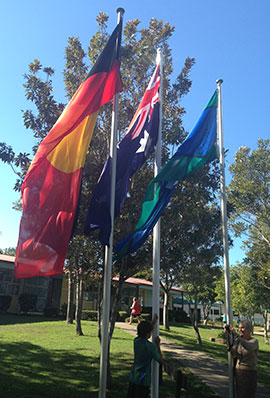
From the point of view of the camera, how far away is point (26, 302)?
86.9ft

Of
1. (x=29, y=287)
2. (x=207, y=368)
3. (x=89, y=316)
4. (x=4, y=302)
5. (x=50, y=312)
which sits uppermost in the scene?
(x=29, y=287)

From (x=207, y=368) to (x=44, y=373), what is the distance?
17.4 feet

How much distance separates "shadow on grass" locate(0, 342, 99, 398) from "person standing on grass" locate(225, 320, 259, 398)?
130 inches

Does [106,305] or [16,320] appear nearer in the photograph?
[106,305]

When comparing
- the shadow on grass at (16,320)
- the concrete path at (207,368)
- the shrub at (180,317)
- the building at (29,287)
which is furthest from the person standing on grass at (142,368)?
the shrub at (180,317)

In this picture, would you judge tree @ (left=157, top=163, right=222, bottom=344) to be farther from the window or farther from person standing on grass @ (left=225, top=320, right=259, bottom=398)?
the window

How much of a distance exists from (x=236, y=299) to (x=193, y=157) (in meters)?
30.3

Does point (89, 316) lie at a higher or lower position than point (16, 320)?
higher

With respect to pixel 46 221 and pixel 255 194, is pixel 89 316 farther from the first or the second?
pixel 46 221

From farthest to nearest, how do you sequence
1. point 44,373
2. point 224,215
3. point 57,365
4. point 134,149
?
point 57,365 < point 44,373 < point 224,215 < point 134,149

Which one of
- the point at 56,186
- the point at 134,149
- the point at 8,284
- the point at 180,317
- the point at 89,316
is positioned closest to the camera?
the point at 56,186

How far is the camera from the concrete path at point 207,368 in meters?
8.43

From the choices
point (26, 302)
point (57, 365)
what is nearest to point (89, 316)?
point (26, 302)

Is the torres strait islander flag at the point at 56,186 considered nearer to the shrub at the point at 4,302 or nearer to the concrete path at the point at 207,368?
the concrete path at the point at 207,368
